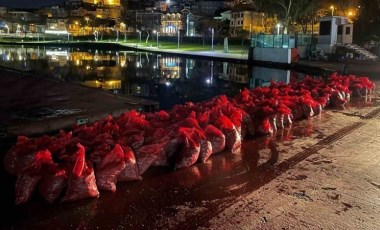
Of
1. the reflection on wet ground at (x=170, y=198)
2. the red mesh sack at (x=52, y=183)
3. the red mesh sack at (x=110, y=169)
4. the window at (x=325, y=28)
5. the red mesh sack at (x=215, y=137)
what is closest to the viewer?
the reflection on wet ground at (x=170, y=198)

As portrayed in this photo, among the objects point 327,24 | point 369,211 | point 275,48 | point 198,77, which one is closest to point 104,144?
point 369,211

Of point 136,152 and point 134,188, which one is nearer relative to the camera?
point 134,188

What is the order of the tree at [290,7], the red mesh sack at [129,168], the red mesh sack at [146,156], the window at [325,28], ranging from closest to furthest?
1. the red mesh sack at [129,168]
2. the red mesh sack at [146,156]
3. the window at [325,28]
4. the tree at [290,7]

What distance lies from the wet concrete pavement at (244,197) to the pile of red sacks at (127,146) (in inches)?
6.5

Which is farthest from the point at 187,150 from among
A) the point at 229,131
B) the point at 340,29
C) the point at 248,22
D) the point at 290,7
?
the point at 248,22

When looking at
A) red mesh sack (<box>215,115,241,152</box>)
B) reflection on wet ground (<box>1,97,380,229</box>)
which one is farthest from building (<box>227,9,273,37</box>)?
reflection on wet ground (<box>1,97,380,229</box>)

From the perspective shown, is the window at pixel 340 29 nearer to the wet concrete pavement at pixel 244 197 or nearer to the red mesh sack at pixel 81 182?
the wet concrete pavement at pixel 244 197

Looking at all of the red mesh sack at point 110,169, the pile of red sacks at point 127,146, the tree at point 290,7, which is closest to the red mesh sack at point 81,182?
the pile of red sacks at point 127,146

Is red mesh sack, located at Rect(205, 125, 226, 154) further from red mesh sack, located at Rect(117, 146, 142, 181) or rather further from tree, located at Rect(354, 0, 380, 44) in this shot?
tree, located at Rect(354, 0, 380, 44)

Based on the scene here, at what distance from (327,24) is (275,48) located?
8.61 metres

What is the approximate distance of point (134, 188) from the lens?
480 centimetres

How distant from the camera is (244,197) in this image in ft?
15.1

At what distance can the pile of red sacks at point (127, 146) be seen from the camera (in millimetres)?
4340

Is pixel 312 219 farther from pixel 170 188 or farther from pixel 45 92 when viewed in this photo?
pixel 45 92
